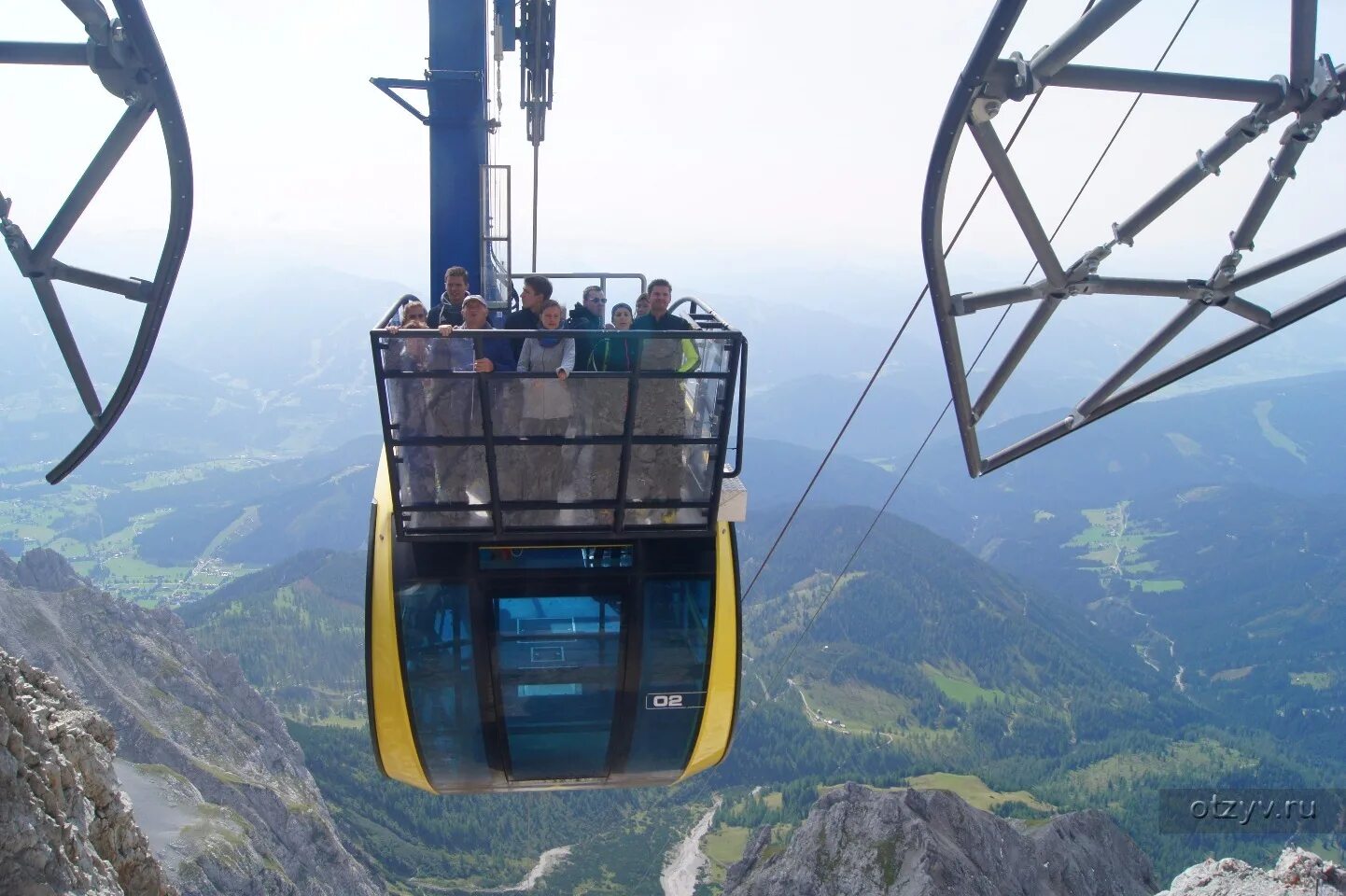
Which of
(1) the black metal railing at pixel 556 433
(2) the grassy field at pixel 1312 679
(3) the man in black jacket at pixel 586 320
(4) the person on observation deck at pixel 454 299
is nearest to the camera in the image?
(1) the black metal railing at pixel 556 433

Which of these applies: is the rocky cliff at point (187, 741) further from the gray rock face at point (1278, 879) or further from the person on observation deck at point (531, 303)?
the person on observation deck at point (531, 303)

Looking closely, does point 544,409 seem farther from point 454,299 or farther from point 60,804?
point 60,804

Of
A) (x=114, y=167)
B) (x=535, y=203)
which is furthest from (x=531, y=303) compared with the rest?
(x=535, y=203)

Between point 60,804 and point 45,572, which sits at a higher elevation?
point 60,804

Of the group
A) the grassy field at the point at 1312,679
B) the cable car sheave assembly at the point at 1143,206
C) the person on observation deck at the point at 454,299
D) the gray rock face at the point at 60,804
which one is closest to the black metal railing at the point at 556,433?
the person on observation deck at the point at 454,299

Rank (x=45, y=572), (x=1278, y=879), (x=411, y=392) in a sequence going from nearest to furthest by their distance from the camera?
(x=411, y=392), (x=1278, y=879), (x=45, y=572)

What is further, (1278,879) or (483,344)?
(1278,879)

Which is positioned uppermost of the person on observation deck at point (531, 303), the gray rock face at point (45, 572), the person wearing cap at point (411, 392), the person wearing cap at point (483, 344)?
the person on observation deck at point (531, 303)
